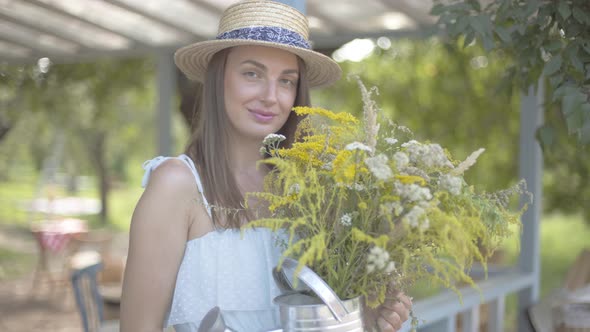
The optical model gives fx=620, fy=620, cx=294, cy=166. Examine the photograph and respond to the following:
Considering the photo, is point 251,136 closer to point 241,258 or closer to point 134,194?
point 241,258

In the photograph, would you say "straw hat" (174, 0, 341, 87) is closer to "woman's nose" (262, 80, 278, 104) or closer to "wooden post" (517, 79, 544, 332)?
"woman's nose" (262, 80, 278, 104)

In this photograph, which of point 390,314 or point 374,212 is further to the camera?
point 390,314

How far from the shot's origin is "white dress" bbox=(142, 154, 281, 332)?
4.89 feet

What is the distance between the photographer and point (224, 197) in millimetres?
1579

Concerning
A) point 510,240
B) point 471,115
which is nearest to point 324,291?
point 471,115

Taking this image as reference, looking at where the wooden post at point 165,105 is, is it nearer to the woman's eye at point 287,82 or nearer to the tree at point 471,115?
the tree at point 471,115

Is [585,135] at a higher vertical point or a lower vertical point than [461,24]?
lower

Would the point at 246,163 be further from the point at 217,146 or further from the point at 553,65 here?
the point at 553,65

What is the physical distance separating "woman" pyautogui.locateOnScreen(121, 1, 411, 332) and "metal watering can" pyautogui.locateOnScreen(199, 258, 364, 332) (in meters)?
0.27

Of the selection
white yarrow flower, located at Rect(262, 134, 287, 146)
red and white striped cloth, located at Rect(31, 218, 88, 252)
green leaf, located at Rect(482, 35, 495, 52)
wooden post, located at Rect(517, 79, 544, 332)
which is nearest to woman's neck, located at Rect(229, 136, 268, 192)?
white yarrow flower, located at Rect(262, 134, 287, 146)

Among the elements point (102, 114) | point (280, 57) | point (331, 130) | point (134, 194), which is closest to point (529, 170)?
point (280, 57)

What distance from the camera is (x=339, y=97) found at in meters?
8.02

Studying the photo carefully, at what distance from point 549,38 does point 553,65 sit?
16 cm

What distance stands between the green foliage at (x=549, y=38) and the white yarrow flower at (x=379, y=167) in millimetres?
820
